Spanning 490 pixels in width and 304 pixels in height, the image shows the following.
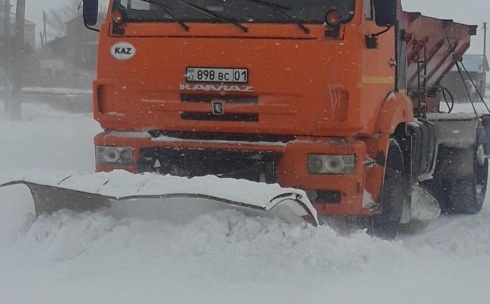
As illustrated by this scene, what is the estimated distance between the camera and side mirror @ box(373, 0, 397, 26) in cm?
597

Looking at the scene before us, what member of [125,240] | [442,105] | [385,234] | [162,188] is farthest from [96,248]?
[442,105]

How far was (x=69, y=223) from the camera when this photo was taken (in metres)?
5.21

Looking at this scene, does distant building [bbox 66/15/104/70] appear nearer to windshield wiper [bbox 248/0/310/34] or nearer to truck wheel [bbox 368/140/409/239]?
truck wheel [bbox 368/140/409/239]

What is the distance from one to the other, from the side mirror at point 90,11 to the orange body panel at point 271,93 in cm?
28

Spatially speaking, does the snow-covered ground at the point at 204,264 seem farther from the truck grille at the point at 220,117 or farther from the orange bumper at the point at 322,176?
the truck grille at the point at 220,117

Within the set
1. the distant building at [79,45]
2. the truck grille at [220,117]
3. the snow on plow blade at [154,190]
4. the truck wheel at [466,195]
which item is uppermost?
the distant building at [79,45]

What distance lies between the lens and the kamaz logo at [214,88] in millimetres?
5844

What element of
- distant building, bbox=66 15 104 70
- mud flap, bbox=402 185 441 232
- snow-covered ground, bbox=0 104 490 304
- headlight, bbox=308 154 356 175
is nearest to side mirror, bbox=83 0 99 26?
snow-covered ground, bbox=0 104 490 304

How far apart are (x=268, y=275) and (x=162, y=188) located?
829 millimetres

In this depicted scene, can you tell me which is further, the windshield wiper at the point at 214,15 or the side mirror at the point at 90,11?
the side mirror at the point at 90,11

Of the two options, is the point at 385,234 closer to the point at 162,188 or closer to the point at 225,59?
the point at 225,59

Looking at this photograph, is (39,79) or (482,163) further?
(39,79)

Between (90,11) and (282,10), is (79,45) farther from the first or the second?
(282,10)

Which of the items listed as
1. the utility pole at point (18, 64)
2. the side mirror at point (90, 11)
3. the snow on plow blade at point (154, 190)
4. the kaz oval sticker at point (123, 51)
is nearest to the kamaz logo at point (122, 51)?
the kaz oval sticker at point (123, 51)
